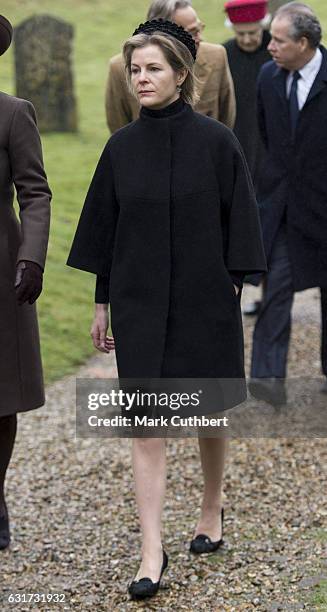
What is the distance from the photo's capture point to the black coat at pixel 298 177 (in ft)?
18.2

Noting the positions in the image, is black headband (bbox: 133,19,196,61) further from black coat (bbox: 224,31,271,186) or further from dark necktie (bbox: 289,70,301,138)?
black coat (bbox: 224,31,271,186)

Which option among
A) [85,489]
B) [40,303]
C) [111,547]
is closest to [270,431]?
[85,489]

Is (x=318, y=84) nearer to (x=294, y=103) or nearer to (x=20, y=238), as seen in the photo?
(x=294, y=103)

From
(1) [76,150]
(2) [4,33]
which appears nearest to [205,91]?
(2) [4,33]

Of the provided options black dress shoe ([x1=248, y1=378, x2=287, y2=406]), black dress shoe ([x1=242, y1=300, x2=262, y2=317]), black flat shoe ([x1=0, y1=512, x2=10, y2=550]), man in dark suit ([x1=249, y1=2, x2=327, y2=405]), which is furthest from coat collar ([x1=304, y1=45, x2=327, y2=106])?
black dress shoe ([x1=242, y1=300, x2=262, y2=317])

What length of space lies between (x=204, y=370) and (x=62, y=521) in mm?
1232

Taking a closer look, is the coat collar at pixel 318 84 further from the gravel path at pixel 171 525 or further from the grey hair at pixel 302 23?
the gravel path at pixel 171 525

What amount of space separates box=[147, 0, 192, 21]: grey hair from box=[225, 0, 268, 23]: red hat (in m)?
1.00

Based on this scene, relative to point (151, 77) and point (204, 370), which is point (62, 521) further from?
point (151, 77)

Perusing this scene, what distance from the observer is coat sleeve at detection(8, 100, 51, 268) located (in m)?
4.05

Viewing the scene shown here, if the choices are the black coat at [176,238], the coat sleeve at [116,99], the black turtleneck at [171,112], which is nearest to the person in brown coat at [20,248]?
the black coat at [176,238]

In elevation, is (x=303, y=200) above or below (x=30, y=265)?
below

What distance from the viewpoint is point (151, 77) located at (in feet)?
12.6

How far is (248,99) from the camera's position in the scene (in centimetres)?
641
